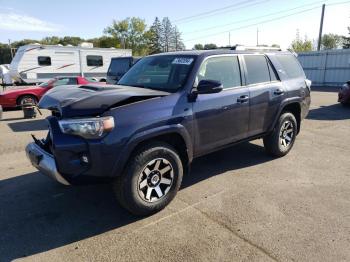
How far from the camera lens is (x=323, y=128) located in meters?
8.21

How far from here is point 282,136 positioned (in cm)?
559

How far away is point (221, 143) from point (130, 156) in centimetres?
159

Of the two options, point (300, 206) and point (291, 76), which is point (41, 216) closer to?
point (300, 206)

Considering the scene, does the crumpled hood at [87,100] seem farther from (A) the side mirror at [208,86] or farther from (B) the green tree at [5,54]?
(B) the green tree at [5,54]

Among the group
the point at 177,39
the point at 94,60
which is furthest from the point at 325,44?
the point at 94,60

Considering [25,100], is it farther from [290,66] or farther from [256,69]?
[290,66]

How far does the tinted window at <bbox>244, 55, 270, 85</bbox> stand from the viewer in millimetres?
4824

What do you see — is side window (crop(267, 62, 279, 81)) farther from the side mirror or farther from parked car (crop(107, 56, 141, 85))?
parked car (crop(107, 56, 141, 85))

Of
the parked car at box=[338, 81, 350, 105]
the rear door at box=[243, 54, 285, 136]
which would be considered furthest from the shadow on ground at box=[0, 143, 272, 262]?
the parked car at box=[338, 81, 350, 105]

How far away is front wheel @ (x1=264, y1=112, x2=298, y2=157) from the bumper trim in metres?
3.66

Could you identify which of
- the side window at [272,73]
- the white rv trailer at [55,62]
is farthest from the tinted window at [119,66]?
the side window at [272,73]

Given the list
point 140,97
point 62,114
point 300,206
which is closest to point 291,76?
point 300,206

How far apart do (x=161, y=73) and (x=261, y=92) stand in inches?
66.9

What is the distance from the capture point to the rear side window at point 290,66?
556 centimetres
